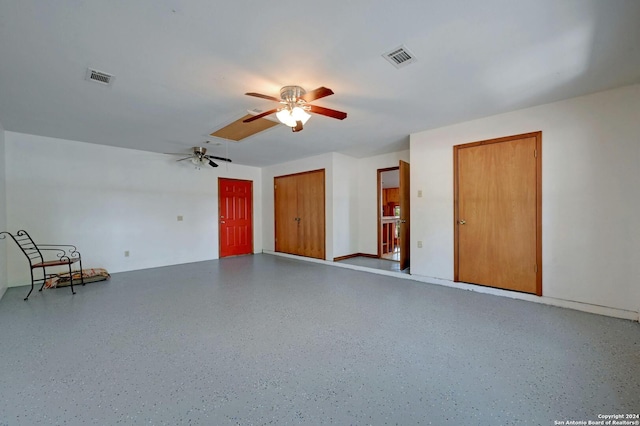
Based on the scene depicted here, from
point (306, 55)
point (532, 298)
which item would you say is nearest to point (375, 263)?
point (532, 298)

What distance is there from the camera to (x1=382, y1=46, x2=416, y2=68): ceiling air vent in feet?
6.52

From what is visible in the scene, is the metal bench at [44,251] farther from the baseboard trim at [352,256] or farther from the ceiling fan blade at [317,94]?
the baseboard trim at [352,256]

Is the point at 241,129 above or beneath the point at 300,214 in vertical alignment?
above

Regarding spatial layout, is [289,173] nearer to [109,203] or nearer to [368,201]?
[368,201]

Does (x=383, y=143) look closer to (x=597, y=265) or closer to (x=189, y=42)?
(x=597, y=265)

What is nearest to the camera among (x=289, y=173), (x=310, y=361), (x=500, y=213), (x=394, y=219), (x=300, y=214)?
(x=310, y=361)

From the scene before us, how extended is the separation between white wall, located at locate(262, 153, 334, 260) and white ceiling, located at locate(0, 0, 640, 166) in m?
2.15

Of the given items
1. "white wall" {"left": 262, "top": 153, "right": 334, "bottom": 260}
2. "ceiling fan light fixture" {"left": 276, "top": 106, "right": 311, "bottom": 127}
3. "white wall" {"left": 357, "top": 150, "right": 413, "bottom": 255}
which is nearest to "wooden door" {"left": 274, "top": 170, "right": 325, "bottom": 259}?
"white wall" {"left": 262, "top": 153, "right": 334, "bottom": 260}

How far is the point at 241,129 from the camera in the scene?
151 inches

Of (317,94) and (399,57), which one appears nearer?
(399,57)

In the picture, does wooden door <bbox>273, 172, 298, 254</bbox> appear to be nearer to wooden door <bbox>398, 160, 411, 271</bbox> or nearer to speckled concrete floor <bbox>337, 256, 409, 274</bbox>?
speckled concrete floor <bbox>337, 256, 409, 274</bbox>

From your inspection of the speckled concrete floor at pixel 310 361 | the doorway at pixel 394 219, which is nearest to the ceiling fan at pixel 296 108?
the speckled concrete floor at pixel 310 361

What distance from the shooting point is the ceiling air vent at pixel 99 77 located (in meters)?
2.25

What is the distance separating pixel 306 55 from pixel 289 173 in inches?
170
